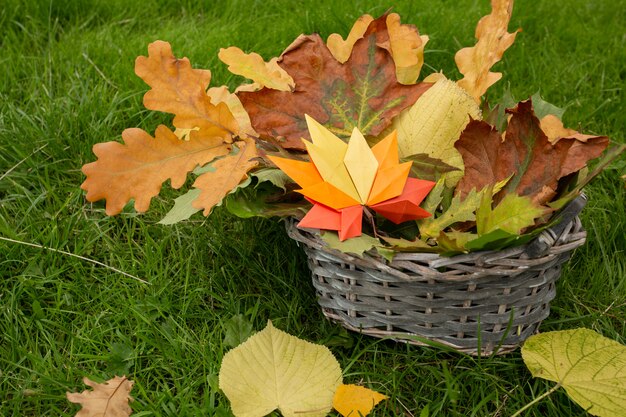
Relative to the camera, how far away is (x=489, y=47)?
1.48m

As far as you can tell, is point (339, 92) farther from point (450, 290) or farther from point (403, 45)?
point (450, 290)

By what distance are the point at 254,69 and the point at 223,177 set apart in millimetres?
305

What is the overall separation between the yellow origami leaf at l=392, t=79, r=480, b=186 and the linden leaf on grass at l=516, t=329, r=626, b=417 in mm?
336

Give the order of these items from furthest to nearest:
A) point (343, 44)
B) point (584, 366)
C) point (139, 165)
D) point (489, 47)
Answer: point (343, 44) → point (489, 47) → point (139, 165) → point (584, 366)

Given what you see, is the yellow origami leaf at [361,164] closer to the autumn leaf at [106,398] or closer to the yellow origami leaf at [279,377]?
the yellow origami leaf at [279,377]

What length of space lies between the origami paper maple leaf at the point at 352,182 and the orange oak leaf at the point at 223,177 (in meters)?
A: 0.07

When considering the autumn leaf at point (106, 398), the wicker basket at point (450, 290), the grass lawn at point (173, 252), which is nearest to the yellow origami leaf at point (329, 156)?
the wicker basket at point (450, 290)

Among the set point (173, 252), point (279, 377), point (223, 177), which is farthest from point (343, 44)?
point (279, 377)

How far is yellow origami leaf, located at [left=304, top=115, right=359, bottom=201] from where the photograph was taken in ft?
4.38

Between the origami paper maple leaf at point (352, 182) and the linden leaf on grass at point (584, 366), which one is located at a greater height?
the origami paper maple leaf at point (352, 182)

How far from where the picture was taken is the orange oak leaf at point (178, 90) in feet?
4.57

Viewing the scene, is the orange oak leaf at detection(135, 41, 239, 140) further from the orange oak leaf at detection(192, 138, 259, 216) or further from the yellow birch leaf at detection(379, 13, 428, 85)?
the yellow birch leaf at detection(379, 13, 428, 85)

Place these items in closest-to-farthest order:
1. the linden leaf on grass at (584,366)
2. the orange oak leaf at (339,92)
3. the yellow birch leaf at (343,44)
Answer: the linden leaf on grass at (584,366), the orange oak leaf at (339,92), the yellow birch leaf at (343,44)

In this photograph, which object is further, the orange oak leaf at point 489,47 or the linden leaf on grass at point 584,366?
the orange oak leaf at point 489,47
